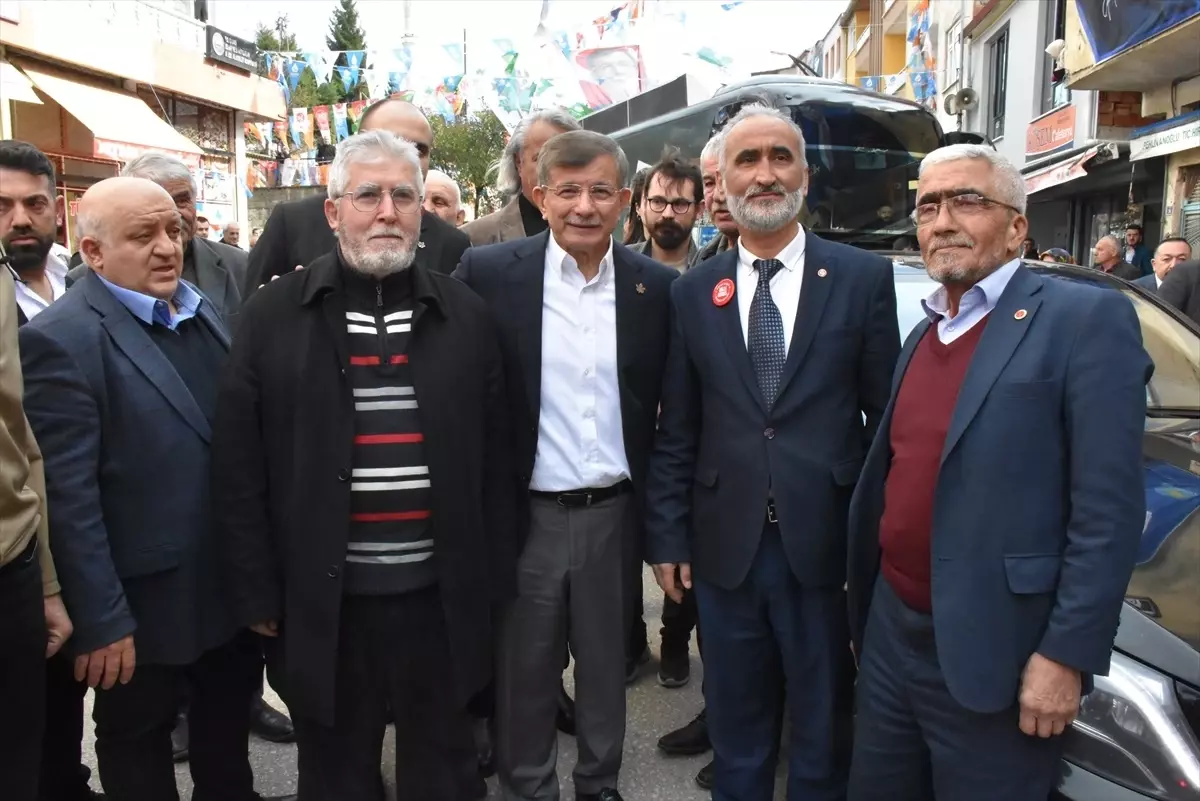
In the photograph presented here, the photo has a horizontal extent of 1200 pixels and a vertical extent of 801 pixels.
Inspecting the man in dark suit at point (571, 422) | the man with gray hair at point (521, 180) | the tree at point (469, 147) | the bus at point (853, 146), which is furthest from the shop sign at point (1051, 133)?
the tree at point (469, 147)

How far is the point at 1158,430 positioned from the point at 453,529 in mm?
2622

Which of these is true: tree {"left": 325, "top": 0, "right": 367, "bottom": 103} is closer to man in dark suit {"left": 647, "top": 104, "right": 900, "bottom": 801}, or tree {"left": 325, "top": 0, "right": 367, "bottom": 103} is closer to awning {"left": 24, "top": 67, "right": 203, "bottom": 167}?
awning {"left": 24, "top": 67, "right": 203, "bottom": 167}

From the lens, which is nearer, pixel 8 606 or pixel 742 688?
pixel 8 606

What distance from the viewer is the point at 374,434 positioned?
2.25 metres

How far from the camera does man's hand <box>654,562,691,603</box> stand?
259cm

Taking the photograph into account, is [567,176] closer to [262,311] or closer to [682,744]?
[262,311]

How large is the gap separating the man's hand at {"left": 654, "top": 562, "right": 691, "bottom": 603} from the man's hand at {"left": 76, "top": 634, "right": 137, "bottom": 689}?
142 centimetres

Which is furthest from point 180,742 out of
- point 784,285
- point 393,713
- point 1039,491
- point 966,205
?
point 966,205

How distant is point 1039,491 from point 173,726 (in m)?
2.33

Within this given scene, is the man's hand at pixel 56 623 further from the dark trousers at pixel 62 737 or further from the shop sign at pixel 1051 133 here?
the shop sign at pixel 1051 133

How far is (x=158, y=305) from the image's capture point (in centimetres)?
240

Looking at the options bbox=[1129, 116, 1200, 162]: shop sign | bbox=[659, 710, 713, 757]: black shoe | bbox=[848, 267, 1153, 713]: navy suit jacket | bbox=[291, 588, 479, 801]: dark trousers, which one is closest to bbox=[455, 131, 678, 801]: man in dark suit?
bbox=[291, 588, 479, 801]: dark trousers

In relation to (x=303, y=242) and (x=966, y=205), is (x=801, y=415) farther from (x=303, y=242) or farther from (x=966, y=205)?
(x=303, y=242)

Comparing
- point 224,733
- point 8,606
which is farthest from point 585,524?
point 8,606
